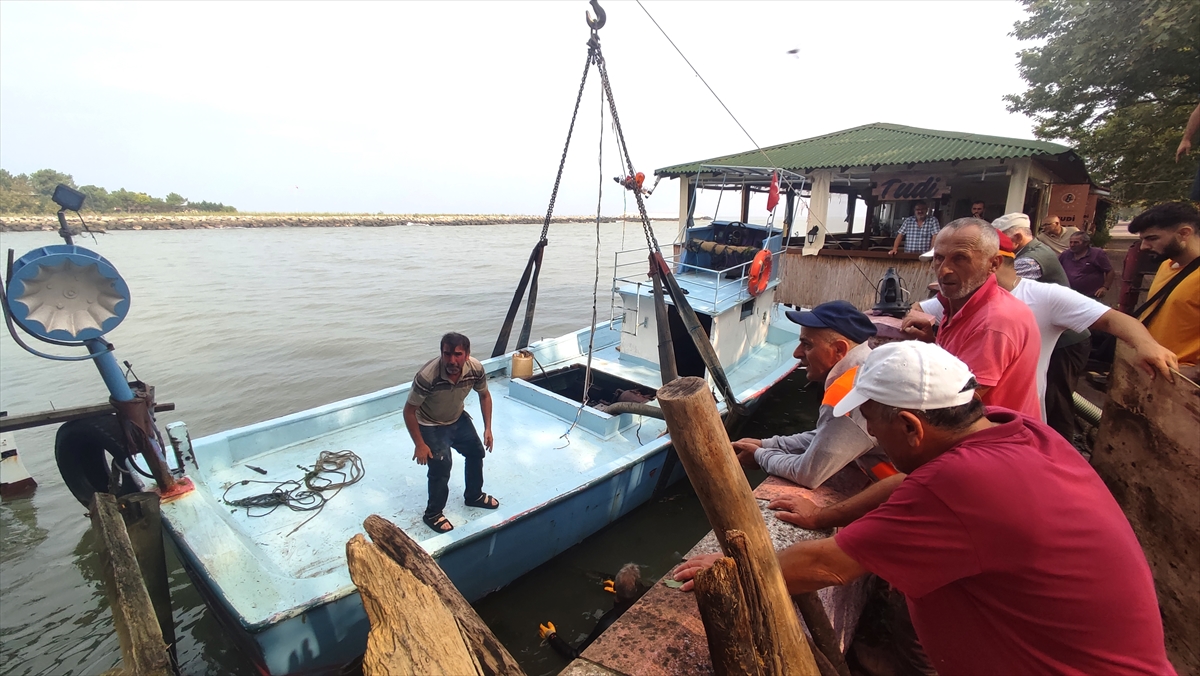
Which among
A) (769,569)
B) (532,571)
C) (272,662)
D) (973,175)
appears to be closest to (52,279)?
(272,662)

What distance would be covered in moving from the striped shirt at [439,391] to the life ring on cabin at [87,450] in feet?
6.44

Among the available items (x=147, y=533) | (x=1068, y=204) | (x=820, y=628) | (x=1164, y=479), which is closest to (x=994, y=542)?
(x=820, y=628)

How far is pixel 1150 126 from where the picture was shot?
14.0 meters

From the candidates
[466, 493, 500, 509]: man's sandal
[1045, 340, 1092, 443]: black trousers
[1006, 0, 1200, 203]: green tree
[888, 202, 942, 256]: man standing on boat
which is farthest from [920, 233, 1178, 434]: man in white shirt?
[1006, 0, 1200, 203]: green tree

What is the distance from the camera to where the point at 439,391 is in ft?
13.1

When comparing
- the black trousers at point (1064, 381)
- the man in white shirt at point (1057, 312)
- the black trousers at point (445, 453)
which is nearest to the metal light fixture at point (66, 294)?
the black trousers at point (445, 453)

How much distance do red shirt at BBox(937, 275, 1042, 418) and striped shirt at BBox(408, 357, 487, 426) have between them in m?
3.19

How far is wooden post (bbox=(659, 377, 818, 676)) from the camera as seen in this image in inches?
57.6

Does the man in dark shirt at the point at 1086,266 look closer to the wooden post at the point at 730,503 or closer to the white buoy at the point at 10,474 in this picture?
the wooden post at the point at 730,503

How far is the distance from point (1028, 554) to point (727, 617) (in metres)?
0.71

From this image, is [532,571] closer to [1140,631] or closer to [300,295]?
[1140,631]

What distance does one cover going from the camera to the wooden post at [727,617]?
1343 mm

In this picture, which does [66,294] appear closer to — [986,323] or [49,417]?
[49,417]

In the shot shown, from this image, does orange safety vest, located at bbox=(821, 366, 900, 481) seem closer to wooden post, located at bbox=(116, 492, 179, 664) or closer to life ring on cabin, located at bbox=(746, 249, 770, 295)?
wooden post, located at bbox=(116, 492, 179, 664)
